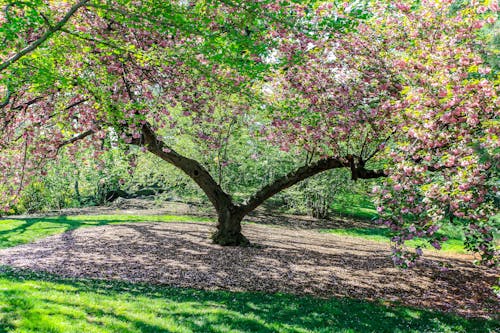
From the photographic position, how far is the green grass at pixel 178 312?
273 inches

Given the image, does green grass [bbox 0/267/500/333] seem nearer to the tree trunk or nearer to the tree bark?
the tree bark

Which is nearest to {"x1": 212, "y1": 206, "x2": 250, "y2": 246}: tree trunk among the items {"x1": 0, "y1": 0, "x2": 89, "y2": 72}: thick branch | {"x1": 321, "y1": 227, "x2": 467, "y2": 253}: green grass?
{"x1": 0, "y1": 0, "x2": 89, "y2": 72}: thick branch

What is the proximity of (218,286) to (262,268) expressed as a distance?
2924 mm

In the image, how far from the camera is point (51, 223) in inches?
955

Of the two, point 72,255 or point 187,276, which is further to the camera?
point 72,255

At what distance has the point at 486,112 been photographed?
7508 mm

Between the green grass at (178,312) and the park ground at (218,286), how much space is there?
29mm

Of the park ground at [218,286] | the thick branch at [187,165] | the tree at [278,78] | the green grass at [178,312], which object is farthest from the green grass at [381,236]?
the green grass at [178,312]

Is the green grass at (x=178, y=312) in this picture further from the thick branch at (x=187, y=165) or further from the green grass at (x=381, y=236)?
the green grass at (x=381, y=236)

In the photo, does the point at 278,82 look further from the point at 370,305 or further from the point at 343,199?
the point at 343,199

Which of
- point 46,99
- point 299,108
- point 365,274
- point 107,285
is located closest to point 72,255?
→ point 107,285

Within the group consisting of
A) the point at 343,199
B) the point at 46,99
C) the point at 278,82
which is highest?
the point at 278,82

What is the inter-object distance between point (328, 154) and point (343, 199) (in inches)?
750

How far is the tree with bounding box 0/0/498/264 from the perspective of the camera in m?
8.23
